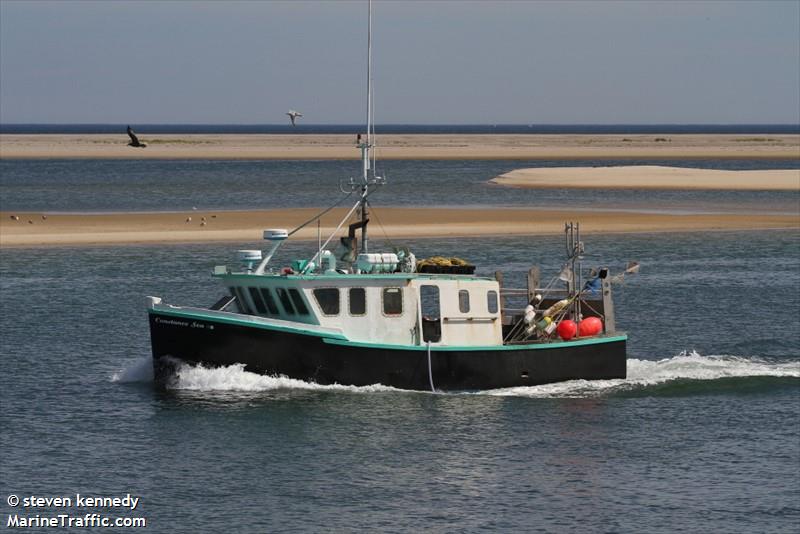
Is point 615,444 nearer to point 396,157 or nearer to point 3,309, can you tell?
point 3,309

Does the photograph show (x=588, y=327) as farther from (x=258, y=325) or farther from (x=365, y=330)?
(x=258, y=325)

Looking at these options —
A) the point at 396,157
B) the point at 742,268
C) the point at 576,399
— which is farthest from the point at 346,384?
the point at 396,157

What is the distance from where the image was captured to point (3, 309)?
44.7 meters

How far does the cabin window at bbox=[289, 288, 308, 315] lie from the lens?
32438mm

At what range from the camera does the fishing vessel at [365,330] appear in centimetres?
3234

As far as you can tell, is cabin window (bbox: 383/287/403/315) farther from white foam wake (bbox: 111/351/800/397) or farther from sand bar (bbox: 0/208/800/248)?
sand bar (bbox: 0/208/800/248)

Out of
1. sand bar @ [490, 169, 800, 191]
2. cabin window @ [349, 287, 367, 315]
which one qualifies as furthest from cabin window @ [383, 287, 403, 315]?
sand bar @ [490, 169, 800, 191]

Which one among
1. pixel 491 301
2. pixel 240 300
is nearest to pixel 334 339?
pixel 240 300

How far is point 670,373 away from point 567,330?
3.09 metres

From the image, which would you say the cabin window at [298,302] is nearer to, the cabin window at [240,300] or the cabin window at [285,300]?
the cabin window at [285,300]

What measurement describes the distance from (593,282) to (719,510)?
11545mm

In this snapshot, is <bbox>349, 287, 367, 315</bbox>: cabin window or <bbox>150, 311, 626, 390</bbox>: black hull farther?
<bbox>349, 287, 367, 315</bbox>: cabin window

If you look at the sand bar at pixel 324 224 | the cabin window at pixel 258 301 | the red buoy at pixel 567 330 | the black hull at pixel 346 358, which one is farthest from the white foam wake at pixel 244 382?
the sand bar at pixel 324 224

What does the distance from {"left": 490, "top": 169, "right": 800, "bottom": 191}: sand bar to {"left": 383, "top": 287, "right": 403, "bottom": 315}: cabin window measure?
223 ft
